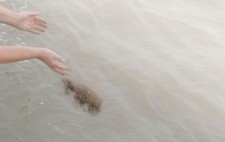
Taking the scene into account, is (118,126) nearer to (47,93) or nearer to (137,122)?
(137,122)

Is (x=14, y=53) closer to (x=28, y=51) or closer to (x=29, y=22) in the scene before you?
(x=28, y=51)

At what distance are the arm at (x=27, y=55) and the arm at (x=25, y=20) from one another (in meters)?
0.70

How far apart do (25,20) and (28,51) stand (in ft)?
2.79

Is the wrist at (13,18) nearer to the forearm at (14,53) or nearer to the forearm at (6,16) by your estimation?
the forearm at (6,16)

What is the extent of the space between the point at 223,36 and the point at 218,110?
164 cm

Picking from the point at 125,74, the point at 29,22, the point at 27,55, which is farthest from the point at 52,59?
the point at 125,74

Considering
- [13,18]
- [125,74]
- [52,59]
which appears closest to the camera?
[52,59]

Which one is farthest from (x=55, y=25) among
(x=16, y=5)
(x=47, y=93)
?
(x=47, y=93)

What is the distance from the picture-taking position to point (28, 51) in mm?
3754

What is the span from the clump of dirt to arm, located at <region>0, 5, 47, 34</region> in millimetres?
835

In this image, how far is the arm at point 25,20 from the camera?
4.48 metres

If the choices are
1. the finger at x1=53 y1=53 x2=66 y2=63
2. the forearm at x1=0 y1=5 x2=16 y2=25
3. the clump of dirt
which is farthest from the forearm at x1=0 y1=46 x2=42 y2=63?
the clump of dirt

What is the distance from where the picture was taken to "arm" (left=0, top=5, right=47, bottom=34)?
448 cm

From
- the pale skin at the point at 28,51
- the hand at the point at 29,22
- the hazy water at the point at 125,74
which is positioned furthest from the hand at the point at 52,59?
the hazy water at the point at 125,74
